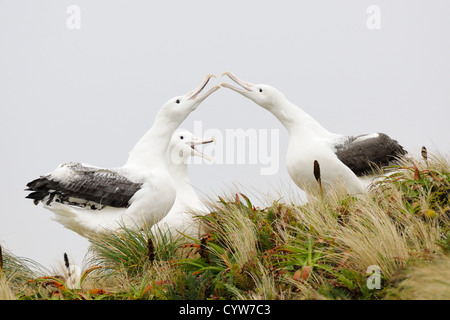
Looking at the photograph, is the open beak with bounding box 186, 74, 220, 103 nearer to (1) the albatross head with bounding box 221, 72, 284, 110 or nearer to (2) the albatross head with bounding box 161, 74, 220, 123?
(2) the albatross head with bounding box 161, 74, 220, 123

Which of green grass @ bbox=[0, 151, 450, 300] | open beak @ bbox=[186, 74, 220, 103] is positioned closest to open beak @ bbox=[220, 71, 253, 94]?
open beak @ bbox=[186, 74, 220, 103]

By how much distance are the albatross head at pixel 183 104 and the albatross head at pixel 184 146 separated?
1.45 metres

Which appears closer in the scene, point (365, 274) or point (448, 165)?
point (365, 274)

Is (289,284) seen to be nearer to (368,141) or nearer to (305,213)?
(305,213)

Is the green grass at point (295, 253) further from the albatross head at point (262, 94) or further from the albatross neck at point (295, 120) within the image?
the albatross head at point (262, 94)

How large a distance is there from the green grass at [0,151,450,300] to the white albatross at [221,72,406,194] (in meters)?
0.71

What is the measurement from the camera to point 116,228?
9898 mm

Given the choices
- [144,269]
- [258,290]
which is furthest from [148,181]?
[258,290]

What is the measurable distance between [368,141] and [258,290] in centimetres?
470

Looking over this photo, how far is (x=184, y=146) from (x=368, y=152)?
353 cm

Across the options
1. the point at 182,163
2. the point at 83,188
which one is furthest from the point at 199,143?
the point at 83,188

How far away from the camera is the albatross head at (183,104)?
11.0 metres
